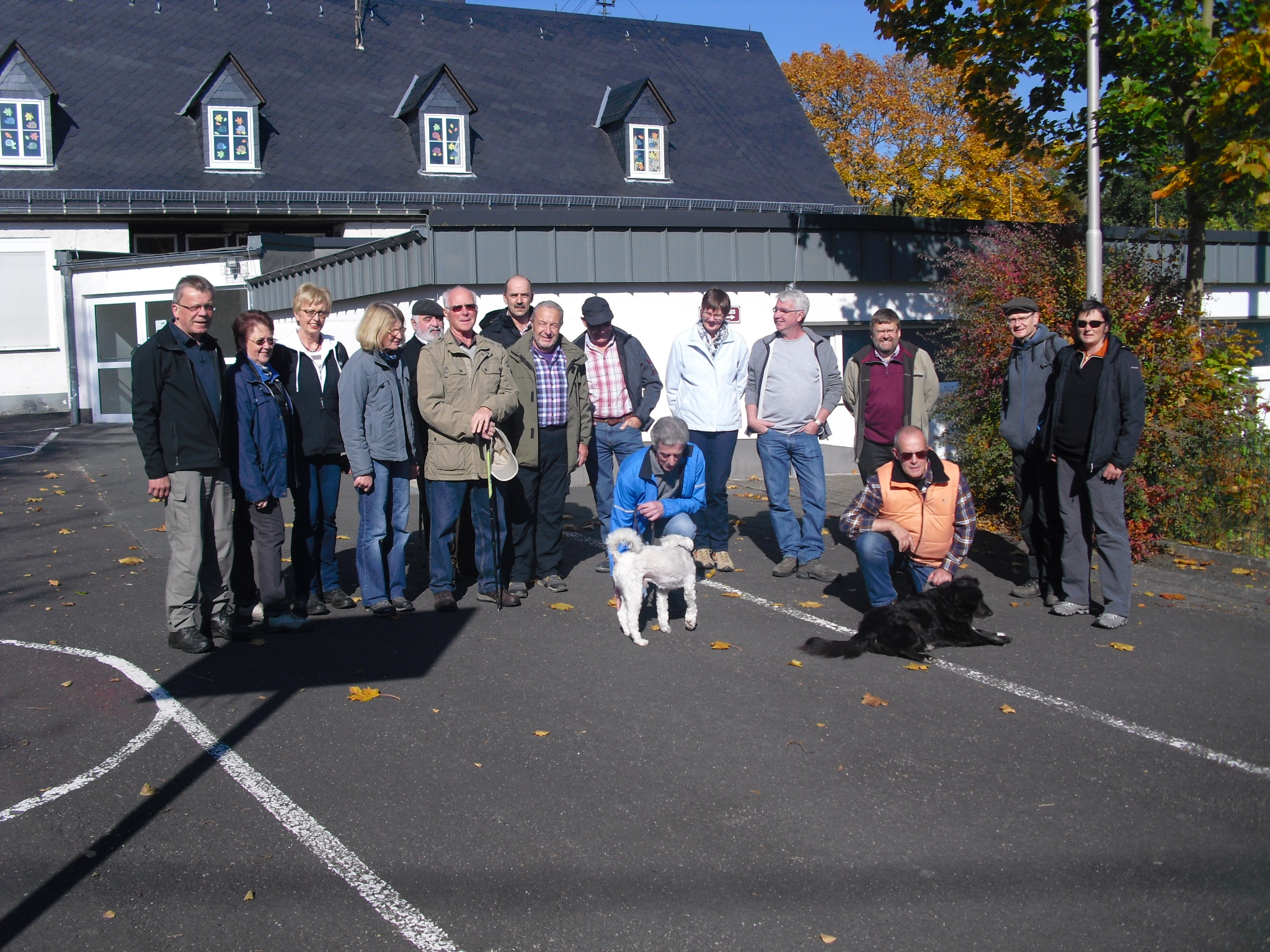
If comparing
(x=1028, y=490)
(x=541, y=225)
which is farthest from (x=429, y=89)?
(x=1028, y=490)

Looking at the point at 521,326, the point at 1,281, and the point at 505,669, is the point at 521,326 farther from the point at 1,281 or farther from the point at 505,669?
the point at 1,281

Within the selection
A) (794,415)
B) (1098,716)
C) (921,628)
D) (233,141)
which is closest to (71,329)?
(233,141)

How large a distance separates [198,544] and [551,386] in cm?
270

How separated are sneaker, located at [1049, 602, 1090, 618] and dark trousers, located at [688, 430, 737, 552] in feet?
8.58

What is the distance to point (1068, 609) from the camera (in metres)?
7.23

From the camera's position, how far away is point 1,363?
85.5 ft

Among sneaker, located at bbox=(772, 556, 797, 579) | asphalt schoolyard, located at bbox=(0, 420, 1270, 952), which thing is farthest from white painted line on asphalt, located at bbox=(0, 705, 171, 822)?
sneaker, located at bbox=(772, 556, 797, 579)

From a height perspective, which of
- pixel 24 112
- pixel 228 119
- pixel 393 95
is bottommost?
pixel 24 112

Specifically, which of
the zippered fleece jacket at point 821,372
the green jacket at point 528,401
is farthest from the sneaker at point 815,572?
the green jacket at point 528,401

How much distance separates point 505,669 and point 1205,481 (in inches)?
261

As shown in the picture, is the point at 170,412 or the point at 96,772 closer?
the point at 96,772

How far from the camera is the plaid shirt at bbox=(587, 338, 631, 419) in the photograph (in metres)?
8.63

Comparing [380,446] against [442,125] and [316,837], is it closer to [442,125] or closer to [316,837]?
[316,837]

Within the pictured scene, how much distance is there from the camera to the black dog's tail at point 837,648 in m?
6.36
